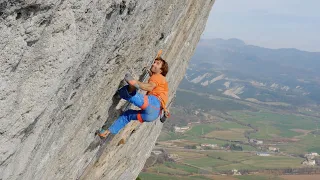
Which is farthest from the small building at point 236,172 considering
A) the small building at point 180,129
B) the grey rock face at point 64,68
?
the grey rock face at point 64,68

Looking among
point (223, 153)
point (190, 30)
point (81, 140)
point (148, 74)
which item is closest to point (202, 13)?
point (190, 30)

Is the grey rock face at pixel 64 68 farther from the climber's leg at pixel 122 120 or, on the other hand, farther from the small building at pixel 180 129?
the small building at pixel 180 129

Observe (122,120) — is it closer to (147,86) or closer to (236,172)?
(147,86)

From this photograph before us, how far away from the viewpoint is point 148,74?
838 cm

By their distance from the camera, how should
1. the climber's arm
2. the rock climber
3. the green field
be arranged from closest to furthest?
1. the climber's arm
2. the rock climber
3. the green field

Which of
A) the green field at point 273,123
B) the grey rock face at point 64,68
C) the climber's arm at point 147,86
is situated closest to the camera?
the grey rock face at point 64,68

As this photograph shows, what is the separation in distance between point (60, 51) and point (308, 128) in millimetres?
135726

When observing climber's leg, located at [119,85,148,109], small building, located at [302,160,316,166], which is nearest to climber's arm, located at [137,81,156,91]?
climber's leg, located at [119,85,148,109]

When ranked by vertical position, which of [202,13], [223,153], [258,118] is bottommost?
[258,118]

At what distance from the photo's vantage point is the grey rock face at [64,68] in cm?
356

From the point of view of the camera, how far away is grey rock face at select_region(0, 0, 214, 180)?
11.7 feet

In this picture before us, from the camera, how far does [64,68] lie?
418 cm

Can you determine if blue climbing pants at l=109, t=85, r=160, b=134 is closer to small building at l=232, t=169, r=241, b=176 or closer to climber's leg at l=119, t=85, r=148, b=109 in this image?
climber's leg at l=119, t=85, r=148, b=109

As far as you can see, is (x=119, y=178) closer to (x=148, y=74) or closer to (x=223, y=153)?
(x=148, y=74)
